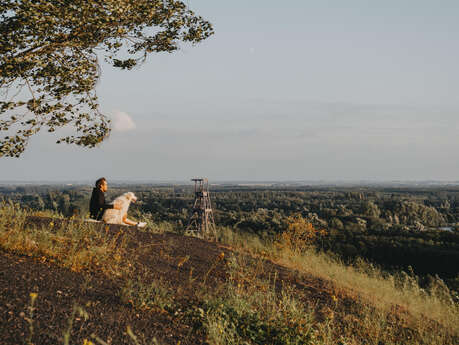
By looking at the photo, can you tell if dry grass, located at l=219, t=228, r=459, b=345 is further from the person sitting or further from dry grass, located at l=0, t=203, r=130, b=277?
the person sitting

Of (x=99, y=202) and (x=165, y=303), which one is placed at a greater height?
(x=99, y=202)

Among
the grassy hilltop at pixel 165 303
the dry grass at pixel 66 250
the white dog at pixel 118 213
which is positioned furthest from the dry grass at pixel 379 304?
the white dog at pixel 118 213

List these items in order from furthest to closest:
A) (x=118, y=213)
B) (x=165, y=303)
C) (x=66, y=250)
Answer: (x=118, y=213) → (x=66, y=250) → (x=165, y=303)

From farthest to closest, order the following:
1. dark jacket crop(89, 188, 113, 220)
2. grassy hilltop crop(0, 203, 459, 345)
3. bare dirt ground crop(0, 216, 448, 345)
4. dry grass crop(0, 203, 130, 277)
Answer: dark jacket crop(89, 188, 113, 220), dry grass crop(0, 203, 130, 277), grassy hilltop crop(0, 203, 459, 345), bare dirt ground crop(0, 216, 448, 345)

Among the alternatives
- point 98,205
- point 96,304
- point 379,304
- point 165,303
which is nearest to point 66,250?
point 96,304

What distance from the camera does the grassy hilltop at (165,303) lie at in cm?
302

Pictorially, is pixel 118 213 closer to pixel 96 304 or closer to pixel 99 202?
pixel 99 202

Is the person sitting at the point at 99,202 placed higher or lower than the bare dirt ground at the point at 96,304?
higher

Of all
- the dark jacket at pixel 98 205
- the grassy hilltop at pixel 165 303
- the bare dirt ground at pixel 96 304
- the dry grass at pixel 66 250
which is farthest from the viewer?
the dark jacket at pixel 98 205

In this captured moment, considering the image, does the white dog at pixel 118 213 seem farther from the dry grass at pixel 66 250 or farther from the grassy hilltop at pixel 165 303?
the dry grass at pixel 66 250

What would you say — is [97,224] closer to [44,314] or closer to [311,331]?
[44,314]

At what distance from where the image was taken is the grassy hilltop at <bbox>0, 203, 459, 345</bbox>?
3.02m

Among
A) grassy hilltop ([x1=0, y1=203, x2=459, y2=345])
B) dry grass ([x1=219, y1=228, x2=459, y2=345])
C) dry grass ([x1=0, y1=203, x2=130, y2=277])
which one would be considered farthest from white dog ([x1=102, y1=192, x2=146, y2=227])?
dry grass ([x1=219, y1=228, x2=459, y2=345])

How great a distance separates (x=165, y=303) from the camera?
151 inches
